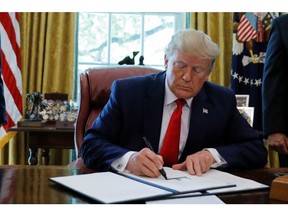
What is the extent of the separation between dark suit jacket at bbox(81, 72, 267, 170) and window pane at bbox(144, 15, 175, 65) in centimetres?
237

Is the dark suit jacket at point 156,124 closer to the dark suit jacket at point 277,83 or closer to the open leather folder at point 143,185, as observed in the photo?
the open leather folder at point 143,185

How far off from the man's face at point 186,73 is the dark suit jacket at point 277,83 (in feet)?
2.35

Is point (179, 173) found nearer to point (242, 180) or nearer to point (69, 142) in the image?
point (242, 180)

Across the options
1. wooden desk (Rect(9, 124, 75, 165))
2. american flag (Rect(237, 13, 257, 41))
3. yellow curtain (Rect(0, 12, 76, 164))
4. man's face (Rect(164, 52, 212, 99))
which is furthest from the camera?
yellow curtain (Rect(0, 12, 76, 164))

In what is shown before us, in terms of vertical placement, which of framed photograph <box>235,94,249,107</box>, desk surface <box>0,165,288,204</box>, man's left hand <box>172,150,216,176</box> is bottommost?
desk surface <box>0,165,288,204</box>

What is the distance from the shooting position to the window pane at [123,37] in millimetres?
4102

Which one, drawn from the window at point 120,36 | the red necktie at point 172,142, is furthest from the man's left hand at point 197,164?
the window at point 120,36

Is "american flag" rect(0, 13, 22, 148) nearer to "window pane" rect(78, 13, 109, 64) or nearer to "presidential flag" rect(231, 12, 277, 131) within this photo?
"window pane" rect(78, 13, 109, 64)

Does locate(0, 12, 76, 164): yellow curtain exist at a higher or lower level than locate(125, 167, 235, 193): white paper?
higher

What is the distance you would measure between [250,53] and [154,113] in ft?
7.23

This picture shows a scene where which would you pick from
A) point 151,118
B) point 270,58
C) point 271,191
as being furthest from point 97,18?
point 271,191

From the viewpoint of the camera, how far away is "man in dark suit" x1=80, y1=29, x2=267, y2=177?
1.58 meters

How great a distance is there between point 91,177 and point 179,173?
28cm

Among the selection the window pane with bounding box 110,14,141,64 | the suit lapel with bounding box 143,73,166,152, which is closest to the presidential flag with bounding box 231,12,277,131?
the window pane with bounding box 110,14,141,64
